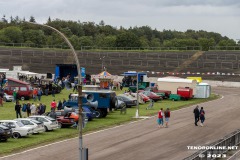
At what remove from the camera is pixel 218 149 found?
81.2 feet

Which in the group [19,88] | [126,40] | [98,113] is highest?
[126,40]

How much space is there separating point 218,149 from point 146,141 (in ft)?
31.8

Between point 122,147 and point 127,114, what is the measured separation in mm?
18150

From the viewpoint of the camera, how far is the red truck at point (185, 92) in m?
66.1

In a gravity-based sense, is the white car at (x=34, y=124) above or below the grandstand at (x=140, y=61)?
below

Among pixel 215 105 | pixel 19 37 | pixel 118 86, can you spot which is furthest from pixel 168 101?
pixel 19 37

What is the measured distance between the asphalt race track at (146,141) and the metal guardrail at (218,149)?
7.70ft

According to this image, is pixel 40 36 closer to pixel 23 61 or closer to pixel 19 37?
pixel 19 37

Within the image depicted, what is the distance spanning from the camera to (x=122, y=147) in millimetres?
31531

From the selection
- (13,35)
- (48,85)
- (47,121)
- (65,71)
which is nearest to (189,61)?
(65,71)

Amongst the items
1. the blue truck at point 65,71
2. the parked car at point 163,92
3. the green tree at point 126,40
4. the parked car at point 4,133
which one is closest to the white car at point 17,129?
the parked car at point 4,133

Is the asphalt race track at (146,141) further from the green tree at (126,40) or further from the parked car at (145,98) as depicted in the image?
the green tree at (126,40)

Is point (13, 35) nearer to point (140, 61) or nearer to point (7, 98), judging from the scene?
point (140, 61)

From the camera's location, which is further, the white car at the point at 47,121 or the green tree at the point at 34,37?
the green tree at the point at 34,37
